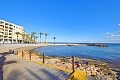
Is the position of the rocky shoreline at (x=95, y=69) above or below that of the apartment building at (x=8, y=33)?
below

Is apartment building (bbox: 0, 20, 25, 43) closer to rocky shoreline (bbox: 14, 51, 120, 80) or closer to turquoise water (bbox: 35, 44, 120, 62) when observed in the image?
turquoise water (bbox: 35, 44, 120, 62)

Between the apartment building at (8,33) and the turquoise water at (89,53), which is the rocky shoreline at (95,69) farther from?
the apartment building at (8,33)

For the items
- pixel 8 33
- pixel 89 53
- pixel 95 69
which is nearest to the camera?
pixel 95 69

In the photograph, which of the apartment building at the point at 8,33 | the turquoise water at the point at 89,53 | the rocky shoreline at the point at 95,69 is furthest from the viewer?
the apartment building at the point at 8,33

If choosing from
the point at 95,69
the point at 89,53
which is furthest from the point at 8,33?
the point at 95,69

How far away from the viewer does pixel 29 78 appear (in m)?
10.4

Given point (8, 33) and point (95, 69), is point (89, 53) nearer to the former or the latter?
point (95, 69)

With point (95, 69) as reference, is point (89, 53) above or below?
below

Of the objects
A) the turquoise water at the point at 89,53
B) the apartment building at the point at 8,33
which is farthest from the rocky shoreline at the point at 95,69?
the apartment building at the point at 8,33

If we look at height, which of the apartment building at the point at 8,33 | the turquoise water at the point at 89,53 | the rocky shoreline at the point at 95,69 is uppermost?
the apartment building at the point at 8,33

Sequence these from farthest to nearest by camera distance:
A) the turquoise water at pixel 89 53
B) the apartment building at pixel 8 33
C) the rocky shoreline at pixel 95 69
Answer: the apartment building at pixel 8 33 → the turquoise water at pixel 89 53 → the rocky shoreline at pixel 95 69

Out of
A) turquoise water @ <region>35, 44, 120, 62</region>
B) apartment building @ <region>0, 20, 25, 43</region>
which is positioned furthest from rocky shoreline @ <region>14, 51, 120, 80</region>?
apartment building @ <region>0, 20, 25, 43</region>

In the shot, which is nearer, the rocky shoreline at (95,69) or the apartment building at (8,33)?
the rocky shoreline at (95,69)

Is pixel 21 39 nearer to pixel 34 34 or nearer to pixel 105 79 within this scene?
pixel 34 34
